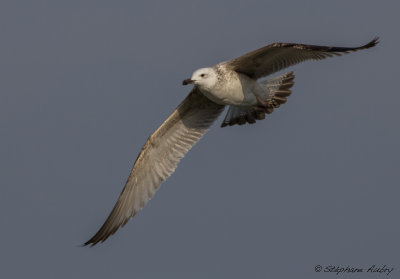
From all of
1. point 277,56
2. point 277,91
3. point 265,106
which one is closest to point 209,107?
point 265,106

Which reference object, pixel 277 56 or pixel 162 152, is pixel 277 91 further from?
pixel 162 152

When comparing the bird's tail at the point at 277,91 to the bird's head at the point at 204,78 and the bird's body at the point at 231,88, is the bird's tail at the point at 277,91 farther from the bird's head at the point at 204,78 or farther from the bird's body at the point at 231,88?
the bird's head at the point at 204,78

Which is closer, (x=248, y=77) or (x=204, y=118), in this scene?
(x=248, y=77)

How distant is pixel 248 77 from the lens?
9305mm

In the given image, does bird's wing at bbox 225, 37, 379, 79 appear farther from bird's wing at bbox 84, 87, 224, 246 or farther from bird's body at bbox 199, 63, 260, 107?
bird's wing at bbox 84, 87, 224, 246

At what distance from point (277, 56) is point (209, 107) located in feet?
5.01

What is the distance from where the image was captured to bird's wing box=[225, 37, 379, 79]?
28.0 ft

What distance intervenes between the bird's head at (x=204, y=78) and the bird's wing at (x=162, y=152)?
0.92 meters

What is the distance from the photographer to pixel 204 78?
8602mm

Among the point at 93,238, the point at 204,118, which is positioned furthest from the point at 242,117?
the point at 93,238

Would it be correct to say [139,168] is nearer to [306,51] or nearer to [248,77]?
[248,77]

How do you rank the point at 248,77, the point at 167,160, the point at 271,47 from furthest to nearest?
the point at 167,160, the point at 248,77, the point at 271,47

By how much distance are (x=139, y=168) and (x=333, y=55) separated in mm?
3409

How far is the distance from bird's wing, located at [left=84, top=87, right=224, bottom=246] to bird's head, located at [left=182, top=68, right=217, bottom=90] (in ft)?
3.01
